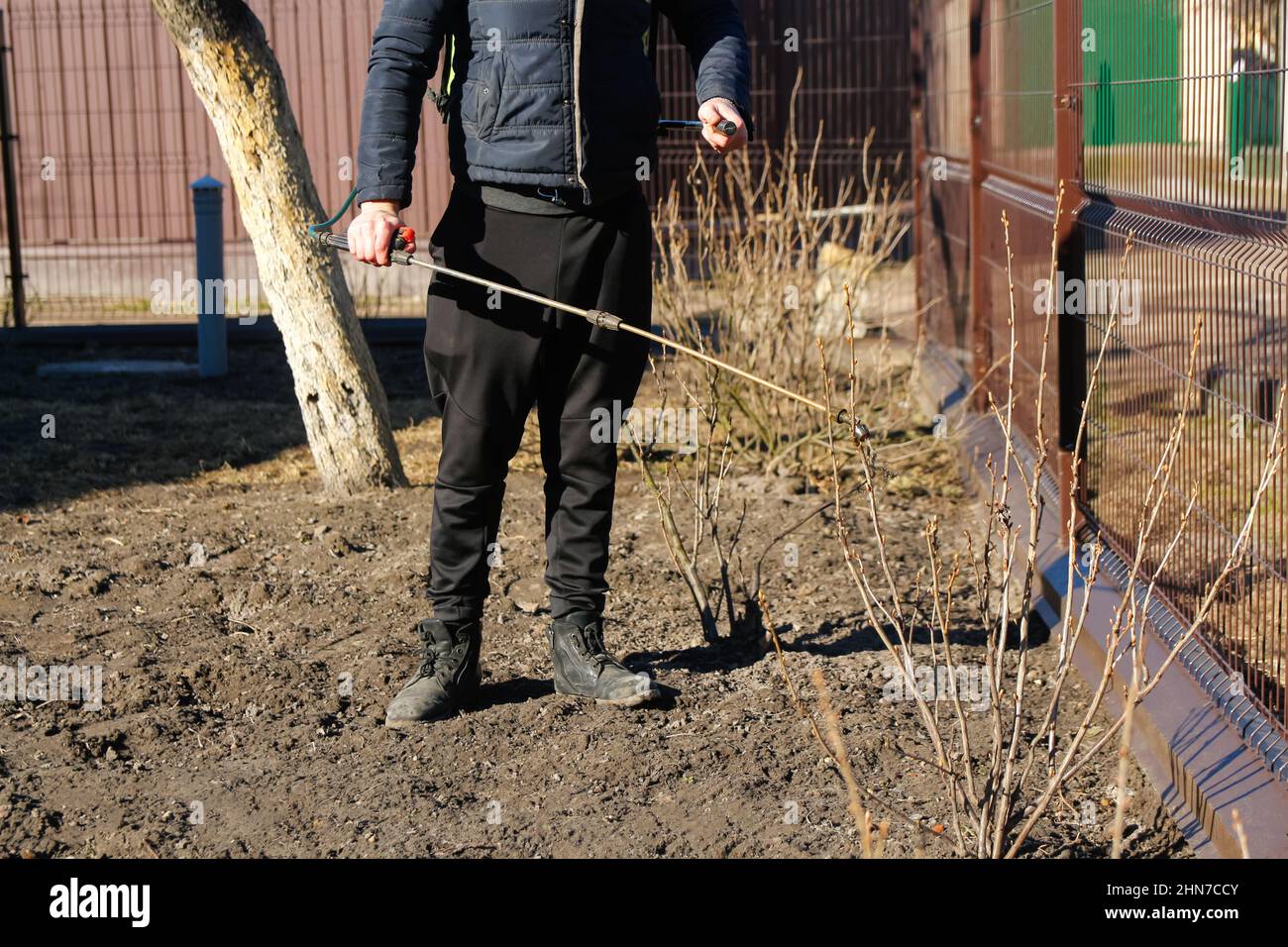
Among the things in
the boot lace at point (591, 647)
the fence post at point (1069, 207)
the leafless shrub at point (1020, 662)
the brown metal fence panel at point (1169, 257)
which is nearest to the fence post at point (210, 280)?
the brown metal fence panel at point (1169, 257)

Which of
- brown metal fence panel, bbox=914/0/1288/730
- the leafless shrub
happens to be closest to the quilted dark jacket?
the leafless shrub

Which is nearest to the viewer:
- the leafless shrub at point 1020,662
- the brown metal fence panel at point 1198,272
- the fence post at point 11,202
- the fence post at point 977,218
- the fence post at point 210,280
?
the leafless shrub at point 1020,662

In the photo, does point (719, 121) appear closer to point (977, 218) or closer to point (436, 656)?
point (436, 656)

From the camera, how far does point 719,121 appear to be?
352 centimetres

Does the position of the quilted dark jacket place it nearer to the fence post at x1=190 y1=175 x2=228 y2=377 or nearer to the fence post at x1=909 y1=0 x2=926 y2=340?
the fence post at x1=190 y1=175 x2=228 y2=377

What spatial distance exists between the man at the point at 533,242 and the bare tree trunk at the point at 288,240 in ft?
7.18

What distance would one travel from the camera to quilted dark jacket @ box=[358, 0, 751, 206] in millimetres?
3404

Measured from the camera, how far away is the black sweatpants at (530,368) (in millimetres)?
3512

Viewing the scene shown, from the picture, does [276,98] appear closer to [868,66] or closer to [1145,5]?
[1145,5]

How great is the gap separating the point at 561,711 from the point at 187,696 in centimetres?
97

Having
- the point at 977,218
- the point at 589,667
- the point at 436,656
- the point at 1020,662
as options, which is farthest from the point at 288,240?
the point at 1020,662

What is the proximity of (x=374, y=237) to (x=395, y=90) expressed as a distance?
346 mm

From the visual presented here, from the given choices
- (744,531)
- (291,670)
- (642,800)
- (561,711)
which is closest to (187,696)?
(291,670)

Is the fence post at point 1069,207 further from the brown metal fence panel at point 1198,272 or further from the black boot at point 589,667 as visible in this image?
the black boot at point 589,667
